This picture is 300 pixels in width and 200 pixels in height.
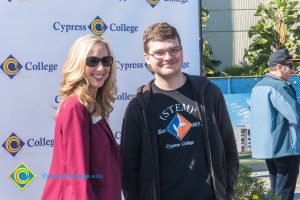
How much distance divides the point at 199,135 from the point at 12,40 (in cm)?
155

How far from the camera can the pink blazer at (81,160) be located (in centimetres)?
283

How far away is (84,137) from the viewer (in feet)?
9.37

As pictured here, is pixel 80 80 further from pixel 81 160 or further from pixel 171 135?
pixel 171 135

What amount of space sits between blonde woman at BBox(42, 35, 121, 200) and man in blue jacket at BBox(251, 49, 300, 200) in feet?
11.3

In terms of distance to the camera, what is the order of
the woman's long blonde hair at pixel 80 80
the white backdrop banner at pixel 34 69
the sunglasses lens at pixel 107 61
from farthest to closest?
the white backdrop banner at pixel 34 69 → the sunglasses lens at pixel 107 61 → the woman's long blonde hair at pixel 80 80

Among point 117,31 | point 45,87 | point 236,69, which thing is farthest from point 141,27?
point 236,69

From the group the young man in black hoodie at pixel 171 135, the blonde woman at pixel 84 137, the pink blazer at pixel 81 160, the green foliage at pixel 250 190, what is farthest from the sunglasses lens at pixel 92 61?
the green foliage at pixel 250 190

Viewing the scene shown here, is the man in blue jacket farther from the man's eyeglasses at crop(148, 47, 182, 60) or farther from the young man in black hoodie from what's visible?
the man's eyeglasses at crop(148, 47, 182, 60)

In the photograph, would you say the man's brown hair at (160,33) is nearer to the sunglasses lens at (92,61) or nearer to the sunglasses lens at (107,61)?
the sunglasses lens at (107,61)

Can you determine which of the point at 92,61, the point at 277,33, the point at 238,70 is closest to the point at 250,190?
the point at 92,61

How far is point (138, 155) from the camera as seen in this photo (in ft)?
10.9

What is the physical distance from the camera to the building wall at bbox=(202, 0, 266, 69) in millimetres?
26641

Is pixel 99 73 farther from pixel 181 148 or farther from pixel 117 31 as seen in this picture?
pixel 117 31

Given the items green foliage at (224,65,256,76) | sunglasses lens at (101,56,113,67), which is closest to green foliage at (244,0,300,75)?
green foliage at (224,65,256,76)
